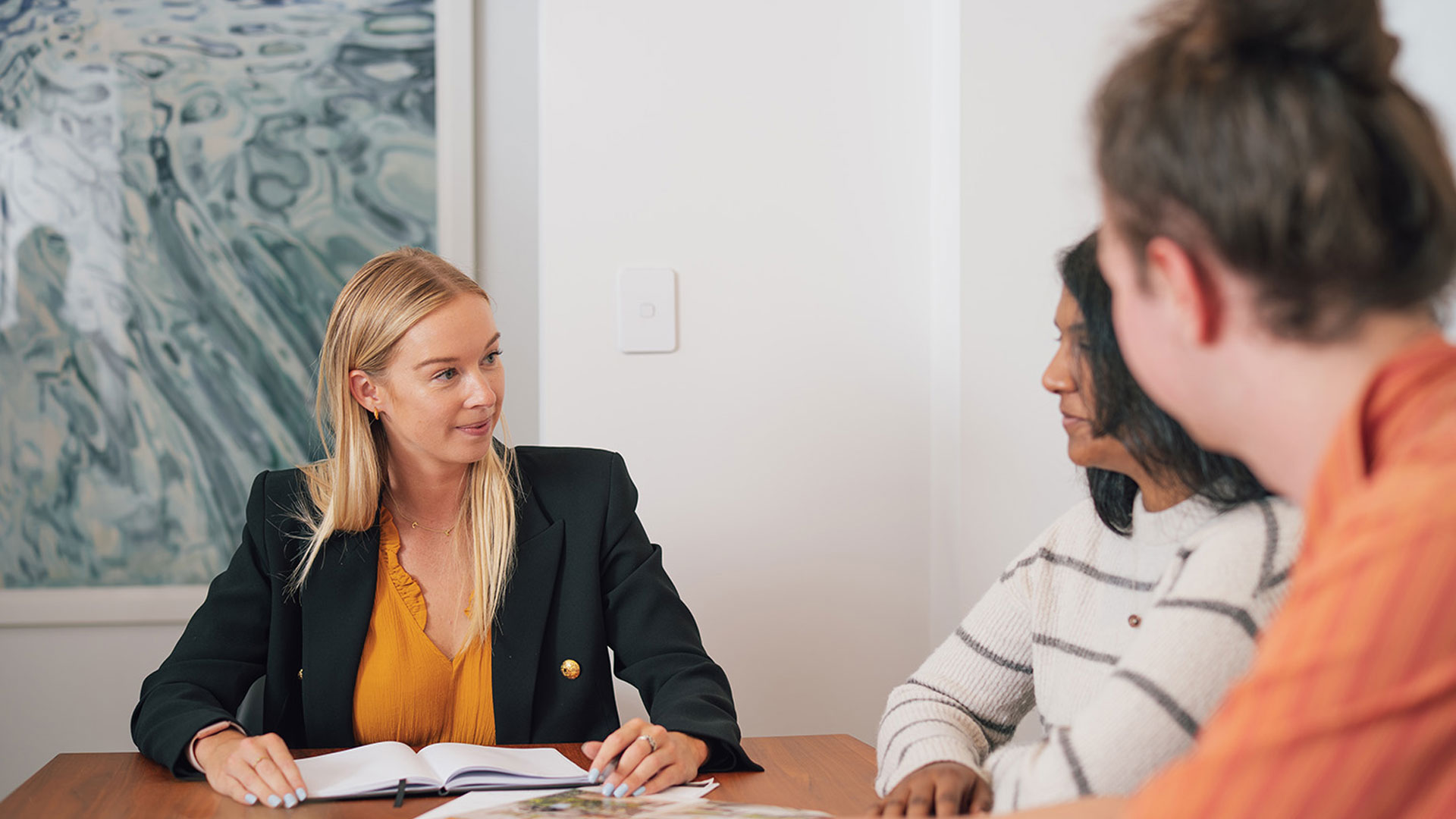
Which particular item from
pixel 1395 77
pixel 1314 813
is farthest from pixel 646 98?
pixel 1314 813

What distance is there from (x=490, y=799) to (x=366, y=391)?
75cm

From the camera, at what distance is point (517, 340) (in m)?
2.13

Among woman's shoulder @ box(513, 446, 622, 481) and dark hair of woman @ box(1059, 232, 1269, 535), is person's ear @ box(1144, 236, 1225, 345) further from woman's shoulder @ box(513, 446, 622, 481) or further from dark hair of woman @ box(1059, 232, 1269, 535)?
woman's shoulder @ box(513, 446, 622, 481)

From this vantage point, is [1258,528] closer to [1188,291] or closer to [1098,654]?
[1098,654]

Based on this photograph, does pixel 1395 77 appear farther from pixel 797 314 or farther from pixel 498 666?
pixel 797 314

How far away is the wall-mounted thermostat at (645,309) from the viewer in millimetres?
1961

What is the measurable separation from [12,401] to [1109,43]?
2090 millimetres

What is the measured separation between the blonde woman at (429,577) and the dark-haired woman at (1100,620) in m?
0.35

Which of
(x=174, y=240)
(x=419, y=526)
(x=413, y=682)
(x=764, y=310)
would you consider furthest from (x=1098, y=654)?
(x=174, y=240)

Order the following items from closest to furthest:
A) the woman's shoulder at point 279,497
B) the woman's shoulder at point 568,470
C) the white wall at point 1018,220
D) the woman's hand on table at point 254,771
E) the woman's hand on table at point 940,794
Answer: the woman's hand on table at point 940,794 → the woman's hand on table at point 254,771 → the woman's shoulder at point 279,497 → the woman's shoulder at point 568,470 → the white wall at point 1018,220

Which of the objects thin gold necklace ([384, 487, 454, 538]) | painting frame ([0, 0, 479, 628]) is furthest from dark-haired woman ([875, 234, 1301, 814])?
painting frame ([0, 0, 479, 628])

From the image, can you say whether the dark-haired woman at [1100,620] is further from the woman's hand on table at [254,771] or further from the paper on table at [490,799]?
the woman's hand on table at [254,771]

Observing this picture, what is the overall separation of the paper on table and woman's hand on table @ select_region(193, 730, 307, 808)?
Answer: 16 centimetres

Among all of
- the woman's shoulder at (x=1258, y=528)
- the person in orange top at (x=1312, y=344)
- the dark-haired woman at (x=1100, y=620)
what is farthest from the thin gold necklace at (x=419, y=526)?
the person in orange top at (x=1312, y=344)
